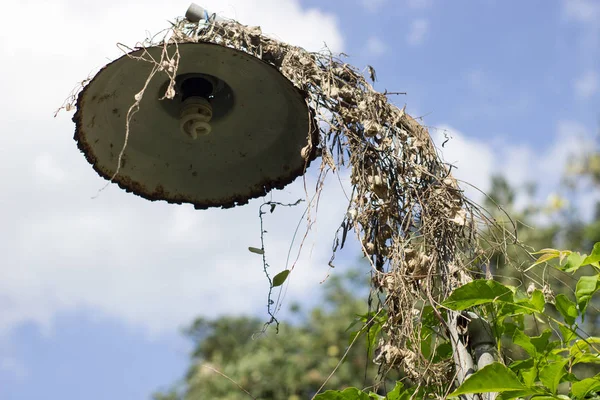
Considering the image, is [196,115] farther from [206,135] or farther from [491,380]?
[491,380]

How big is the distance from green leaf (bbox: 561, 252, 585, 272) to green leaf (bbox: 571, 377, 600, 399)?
23 centimetres

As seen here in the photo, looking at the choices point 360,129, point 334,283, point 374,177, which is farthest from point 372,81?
point 334,283

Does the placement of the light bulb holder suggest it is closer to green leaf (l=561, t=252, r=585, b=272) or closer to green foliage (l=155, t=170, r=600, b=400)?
green foliage (l=155, t=170, r=600, b=400)

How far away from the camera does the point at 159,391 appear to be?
9984 mm

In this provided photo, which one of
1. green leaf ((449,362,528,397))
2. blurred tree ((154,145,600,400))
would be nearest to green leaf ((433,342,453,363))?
green leaf ((449,362,528,397))

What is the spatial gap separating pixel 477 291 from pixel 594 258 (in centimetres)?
25

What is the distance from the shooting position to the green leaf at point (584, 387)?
1.34 meters

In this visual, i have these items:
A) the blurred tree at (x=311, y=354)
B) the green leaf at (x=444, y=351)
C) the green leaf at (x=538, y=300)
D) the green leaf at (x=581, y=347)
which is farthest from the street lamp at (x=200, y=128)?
the blurred tree at (x=311, y=354)

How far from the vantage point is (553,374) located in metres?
1.34

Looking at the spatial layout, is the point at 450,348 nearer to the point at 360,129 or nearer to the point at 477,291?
the point at 477,291

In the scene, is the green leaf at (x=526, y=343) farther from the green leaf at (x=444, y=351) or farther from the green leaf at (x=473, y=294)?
the green leaf at (x=444, y=351)

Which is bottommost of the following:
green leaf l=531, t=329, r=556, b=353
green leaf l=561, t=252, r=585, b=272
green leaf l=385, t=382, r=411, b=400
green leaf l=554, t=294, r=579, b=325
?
green leaf l=385, t=382, r=411, b=400

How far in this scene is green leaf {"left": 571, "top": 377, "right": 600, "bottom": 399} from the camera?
134 cm

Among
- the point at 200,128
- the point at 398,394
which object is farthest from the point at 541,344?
the point at 200,128
